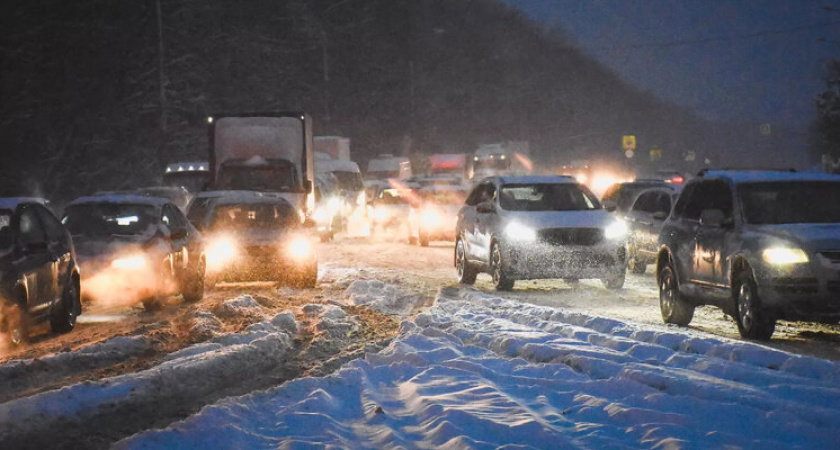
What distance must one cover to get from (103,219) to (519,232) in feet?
20.5

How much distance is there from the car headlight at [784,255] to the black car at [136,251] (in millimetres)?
7862

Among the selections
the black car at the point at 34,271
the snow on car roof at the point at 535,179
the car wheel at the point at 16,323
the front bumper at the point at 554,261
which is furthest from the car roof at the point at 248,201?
the car wheel at the point at 16,323

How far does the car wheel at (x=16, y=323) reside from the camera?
11.4 m

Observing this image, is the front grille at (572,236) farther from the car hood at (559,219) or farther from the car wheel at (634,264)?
the car wheel at (634,264)

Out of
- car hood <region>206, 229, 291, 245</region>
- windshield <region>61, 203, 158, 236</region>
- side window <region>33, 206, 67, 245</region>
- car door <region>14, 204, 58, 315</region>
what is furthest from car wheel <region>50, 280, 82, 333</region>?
car hood <region>206, 229, 291, 245</region>

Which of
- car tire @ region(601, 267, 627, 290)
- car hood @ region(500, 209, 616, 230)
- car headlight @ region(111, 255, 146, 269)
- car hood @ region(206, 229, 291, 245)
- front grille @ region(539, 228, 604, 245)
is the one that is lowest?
car tire @ region(601, 267, 627, 290)

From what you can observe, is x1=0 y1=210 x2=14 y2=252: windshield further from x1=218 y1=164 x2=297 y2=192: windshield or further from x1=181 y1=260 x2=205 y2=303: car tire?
x1=218 y1=164 x2=297 y2=192: windshield

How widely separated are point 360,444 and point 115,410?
201 cm

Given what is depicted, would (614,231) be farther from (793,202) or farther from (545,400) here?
(545,400)

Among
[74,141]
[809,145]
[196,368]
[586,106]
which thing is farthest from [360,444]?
[809,145]

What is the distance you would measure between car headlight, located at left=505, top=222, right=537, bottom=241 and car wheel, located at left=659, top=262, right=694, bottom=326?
154 inches

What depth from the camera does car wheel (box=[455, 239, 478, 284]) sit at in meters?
19.9

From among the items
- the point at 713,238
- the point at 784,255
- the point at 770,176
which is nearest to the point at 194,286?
the point at 713,238

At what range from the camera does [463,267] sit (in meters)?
20.2
